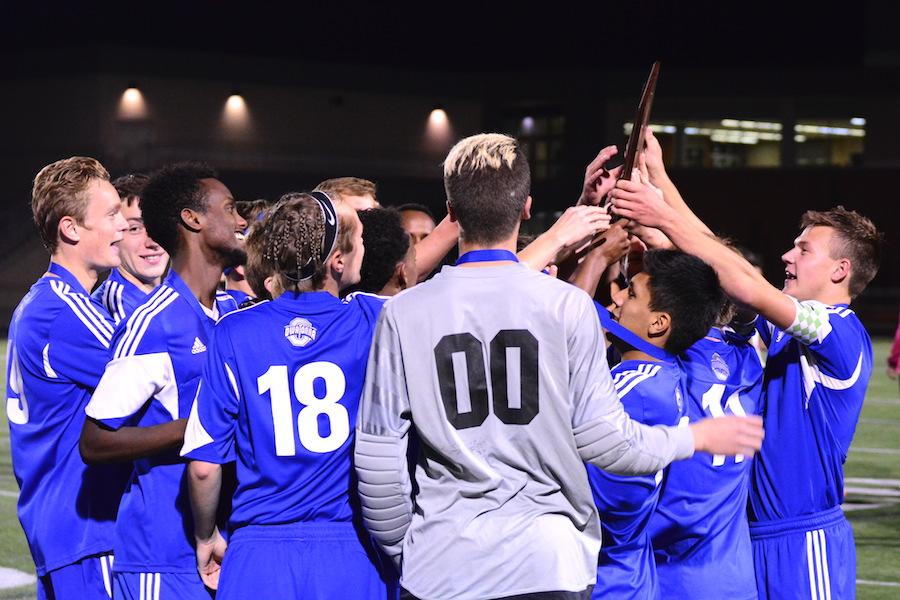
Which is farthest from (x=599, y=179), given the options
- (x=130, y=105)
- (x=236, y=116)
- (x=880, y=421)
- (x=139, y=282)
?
(x=236, y=116)

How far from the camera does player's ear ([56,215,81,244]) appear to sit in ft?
13.4

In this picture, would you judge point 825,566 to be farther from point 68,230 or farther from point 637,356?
point 68,230

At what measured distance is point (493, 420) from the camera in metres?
3.05

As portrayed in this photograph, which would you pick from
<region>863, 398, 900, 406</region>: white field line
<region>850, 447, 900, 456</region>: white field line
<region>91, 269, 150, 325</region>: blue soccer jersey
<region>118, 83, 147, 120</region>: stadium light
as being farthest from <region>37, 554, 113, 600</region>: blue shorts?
<region>118, 83, 147, 120</region>: stadium light

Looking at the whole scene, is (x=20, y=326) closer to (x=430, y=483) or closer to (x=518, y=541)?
(x=430, y=483)

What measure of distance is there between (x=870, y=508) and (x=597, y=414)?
7474 mm

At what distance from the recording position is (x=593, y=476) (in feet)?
11.7

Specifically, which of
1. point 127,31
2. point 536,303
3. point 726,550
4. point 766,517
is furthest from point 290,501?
point 127,31

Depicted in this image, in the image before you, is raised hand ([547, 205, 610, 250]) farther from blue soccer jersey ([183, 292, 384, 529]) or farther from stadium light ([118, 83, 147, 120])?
stadium light ([118, 83, 147, 120])

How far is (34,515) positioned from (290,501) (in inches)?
41.7

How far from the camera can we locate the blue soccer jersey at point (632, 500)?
3.55 meters

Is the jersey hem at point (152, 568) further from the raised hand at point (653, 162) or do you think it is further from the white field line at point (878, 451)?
Answer: the white field line at point (878, 451)

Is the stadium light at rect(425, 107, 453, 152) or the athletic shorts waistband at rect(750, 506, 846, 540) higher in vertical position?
the stadium light at rect(425, 107, 453, 152)

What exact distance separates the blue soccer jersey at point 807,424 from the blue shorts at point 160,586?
6.78ft
